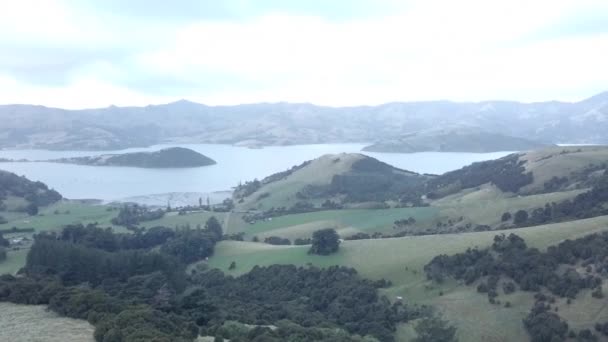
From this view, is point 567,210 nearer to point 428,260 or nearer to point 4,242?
point 428,260

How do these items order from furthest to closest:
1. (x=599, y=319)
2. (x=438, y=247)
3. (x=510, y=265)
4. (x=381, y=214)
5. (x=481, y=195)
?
(x=481, y=195) < (x=381, y=214) < (x=438, y=247) < (x=510, y=265) < (x=599, y=319)

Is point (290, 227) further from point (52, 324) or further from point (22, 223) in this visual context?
point (52, 324)

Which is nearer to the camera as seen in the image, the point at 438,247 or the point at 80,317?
the point at 80,317

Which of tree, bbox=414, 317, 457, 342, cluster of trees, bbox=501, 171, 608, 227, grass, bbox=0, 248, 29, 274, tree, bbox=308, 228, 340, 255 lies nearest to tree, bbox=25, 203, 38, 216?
grass, bbox=0, 248, 29, 274

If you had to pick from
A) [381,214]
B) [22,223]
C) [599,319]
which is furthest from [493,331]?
[22,223]

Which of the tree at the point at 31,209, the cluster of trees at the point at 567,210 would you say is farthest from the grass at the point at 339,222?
the tree at the point at 31,209

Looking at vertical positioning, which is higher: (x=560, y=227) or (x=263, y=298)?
(x=560, y=227)

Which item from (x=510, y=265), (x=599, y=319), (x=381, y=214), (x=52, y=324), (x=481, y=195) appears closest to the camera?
(x=52, y=324)
